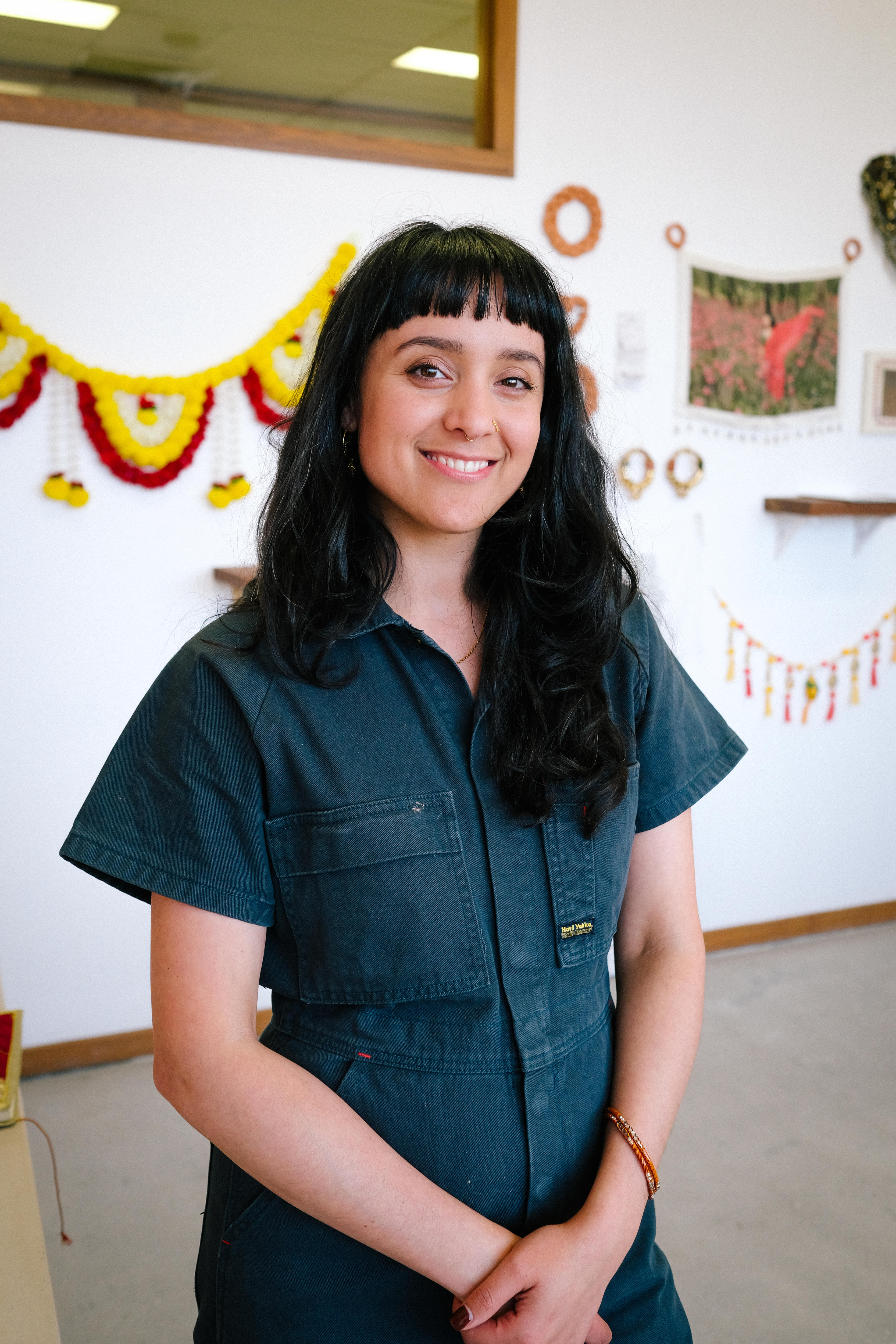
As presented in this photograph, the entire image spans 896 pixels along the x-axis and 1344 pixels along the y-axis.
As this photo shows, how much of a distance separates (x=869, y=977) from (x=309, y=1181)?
2.74m

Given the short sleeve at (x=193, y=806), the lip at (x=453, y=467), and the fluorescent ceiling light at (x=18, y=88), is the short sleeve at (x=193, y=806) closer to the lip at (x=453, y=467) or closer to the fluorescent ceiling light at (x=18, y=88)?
the lip at (x=453, y=467)

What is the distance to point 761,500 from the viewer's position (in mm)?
3219

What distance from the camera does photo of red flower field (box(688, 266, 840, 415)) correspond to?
307 cm

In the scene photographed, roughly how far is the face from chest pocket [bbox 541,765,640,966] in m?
0.29

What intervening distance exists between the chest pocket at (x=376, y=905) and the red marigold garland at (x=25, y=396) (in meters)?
1.85

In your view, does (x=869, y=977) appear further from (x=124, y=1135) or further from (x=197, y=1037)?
(x=197, y=1037)

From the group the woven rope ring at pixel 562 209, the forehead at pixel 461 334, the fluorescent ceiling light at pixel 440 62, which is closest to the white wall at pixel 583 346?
the woven rope ring at pixel 562 209

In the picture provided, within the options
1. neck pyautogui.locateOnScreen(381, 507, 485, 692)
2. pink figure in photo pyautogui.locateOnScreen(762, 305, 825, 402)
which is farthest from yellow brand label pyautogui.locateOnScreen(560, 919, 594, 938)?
pink figure in photo pyautogui.locateOnScreen(762, 305, 825, 402)

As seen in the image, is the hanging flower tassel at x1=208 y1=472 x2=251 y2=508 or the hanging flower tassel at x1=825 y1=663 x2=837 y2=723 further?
the hanging flower tassel at x1=825 y1=663 x2=837 y2=723

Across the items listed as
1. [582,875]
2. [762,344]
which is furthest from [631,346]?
[582,875]

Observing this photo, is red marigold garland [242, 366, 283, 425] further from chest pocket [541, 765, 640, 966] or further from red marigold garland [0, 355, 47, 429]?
chest pocket [541, 765, 640, 966]

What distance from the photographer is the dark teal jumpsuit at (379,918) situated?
924mm

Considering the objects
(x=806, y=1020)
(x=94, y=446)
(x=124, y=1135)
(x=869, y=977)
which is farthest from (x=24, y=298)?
(x=869, y=977)

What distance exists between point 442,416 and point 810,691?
2.64m
